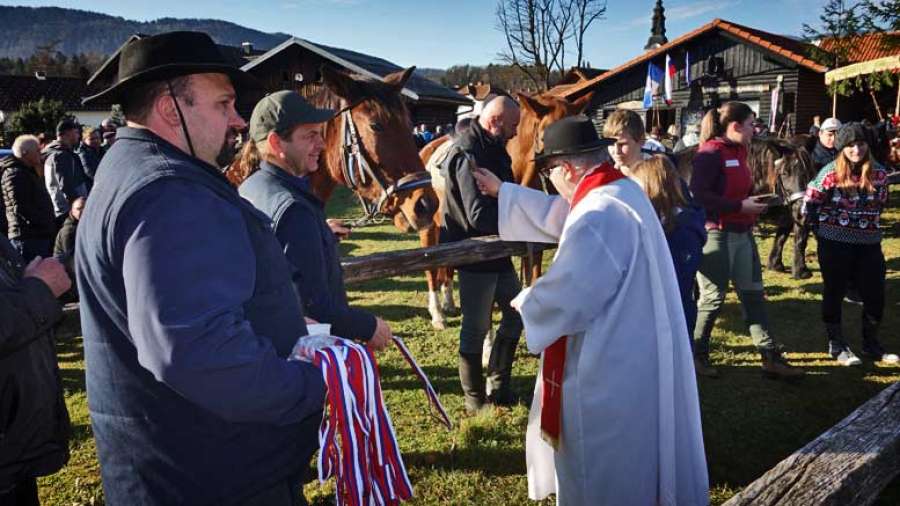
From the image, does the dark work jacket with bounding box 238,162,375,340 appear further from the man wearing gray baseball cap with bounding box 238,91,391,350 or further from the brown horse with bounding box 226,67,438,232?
the brown horse with bounding box 226,67,438,232

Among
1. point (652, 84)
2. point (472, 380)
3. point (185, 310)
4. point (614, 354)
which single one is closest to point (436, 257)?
point (472, 380)

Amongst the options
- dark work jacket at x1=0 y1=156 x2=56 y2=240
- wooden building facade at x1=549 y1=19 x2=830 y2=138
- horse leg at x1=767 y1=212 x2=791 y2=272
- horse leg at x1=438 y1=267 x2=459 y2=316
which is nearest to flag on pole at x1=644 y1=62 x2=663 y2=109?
wooden building facade at x1=549 y1=19 x2=830 y2=138

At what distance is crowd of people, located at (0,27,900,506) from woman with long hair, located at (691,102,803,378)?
9 centimetres

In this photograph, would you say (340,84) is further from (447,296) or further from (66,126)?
(66,126)

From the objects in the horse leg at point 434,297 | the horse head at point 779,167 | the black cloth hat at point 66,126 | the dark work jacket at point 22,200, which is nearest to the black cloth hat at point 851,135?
the horse head at point 779,167

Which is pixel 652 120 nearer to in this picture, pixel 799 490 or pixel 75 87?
pixel 799 490

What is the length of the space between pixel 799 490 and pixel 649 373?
771 mm

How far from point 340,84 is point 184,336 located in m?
3.39

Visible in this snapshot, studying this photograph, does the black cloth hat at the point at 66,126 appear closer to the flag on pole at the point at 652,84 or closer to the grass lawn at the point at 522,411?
the grass lawn at the point at 522,411

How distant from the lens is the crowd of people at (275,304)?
4.37ft

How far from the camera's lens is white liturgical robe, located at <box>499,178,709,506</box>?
243cm

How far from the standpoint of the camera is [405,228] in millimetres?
5949

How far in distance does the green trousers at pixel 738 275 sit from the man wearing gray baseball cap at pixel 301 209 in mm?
3813

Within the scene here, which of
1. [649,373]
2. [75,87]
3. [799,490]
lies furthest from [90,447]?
[75,87]
